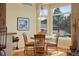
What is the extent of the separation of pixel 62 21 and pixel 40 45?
515 mm

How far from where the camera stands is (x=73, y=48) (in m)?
Answer: 2.49

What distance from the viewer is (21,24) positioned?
8.40ft

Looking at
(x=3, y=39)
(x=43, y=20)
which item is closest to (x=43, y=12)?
(x=43, y=20)

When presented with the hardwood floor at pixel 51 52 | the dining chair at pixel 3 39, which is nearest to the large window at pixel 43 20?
the hardwood floor at pixel 51 52

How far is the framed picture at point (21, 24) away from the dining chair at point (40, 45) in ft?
0.74

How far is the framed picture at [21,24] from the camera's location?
8.18 feet

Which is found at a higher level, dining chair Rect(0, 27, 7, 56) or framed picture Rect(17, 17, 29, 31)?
framed picture Rect(17, 17, 29, 31)

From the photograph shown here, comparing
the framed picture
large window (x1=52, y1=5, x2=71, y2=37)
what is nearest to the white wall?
the framed picture

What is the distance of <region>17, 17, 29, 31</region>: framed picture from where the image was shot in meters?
2.49

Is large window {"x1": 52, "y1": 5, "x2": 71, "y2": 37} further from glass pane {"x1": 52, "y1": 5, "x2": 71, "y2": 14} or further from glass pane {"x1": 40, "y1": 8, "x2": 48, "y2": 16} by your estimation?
glass pane {"x1": 40, "y1": 8, "x2": 48, "y2": 16}

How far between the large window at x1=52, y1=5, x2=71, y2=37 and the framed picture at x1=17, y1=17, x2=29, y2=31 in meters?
0.43

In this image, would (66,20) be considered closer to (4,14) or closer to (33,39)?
(33,39)

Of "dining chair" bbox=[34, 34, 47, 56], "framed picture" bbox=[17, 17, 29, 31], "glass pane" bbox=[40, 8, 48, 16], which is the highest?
"glass pane" bbox=[40, 8, 48, 16]

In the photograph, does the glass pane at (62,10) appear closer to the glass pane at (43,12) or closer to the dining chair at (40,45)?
the glass pane at (43,12)
